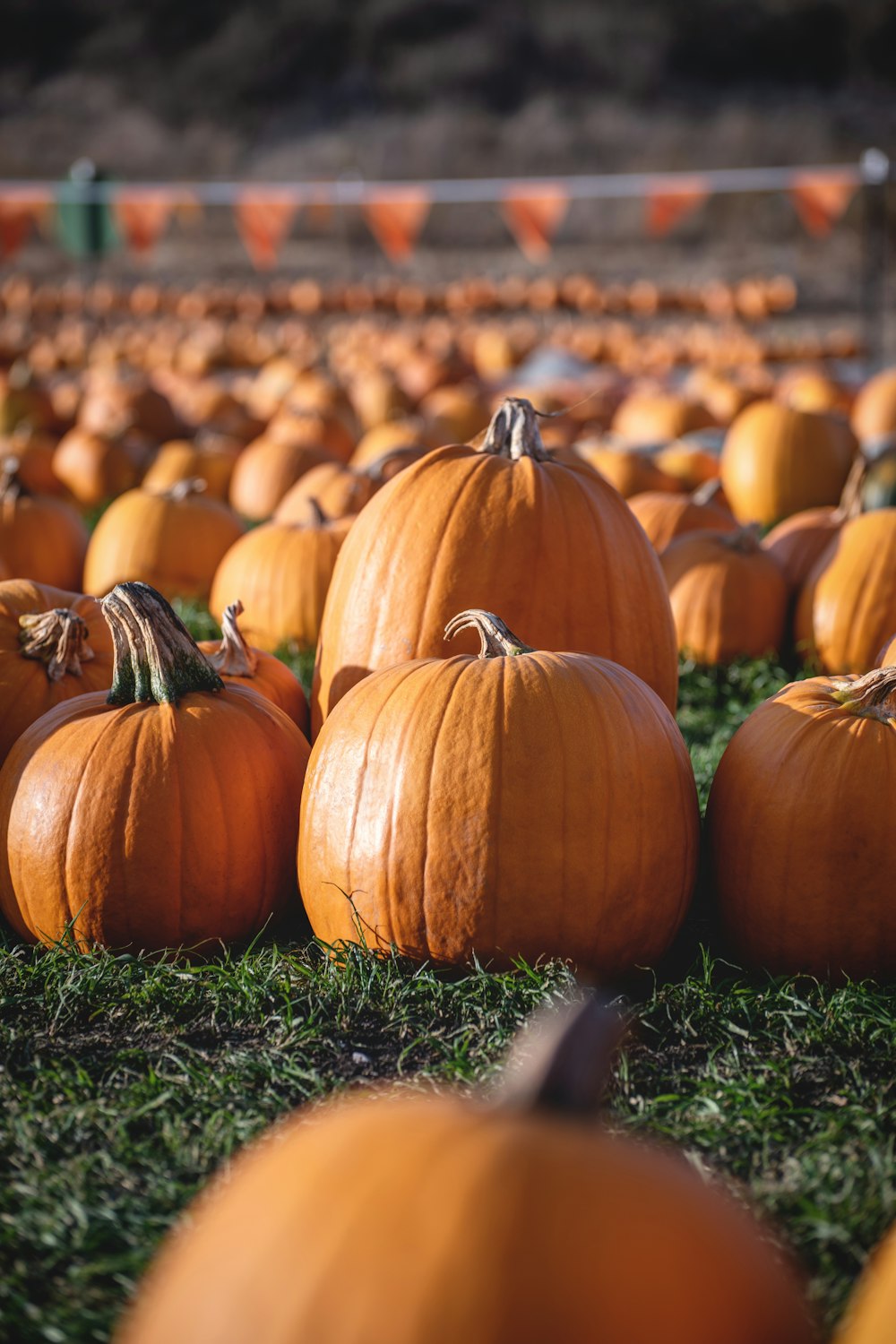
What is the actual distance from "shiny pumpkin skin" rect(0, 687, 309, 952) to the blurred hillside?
3886 centimetres

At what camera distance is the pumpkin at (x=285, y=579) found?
4.30 m

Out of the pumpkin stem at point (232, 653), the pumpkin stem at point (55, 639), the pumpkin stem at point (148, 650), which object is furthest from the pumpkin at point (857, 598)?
the pumpkin stem at point (55, 639)

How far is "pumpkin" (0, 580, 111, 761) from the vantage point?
2.93 metres

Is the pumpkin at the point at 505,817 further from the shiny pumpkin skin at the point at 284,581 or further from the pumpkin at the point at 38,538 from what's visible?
the pumpkin at the point at 38,538

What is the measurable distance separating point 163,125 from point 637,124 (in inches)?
666

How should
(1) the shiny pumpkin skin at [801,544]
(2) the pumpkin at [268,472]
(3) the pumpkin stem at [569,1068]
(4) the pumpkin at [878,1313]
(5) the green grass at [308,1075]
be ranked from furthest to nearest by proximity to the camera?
(2) the pumpkin at [268,472], (1) the shiny pumpkin skin at [801,544], (5) the green grass at [308,1075], (3) the pumpkin stem at [569,1068], (4) the pumpkin at [878,1313]

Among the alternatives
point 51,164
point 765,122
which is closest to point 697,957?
point 765,122

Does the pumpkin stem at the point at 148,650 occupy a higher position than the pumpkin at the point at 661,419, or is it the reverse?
the pumpkin at the point at 661,419

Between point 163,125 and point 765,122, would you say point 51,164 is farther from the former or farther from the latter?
point 765,122

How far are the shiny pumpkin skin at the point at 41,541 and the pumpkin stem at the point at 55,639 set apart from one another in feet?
6.25

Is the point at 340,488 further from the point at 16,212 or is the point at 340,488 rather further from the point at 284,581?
the point at 16,212

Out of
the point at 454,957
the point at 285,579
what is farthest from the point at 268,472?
the point at 454,957

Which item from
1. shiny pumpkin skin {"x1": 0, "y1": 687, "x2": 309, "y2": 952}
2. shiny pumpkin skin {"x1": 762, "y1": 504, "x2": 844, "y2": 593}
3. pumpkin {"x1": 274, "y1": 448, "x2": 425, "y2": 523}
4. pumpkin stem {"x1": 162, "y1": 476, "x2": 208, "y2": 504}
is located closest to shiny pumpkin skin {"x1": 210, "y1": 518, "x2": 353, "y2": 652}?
pumpkin {"x1": 274, "y1": 448, "x2": 425, "y2": 523}

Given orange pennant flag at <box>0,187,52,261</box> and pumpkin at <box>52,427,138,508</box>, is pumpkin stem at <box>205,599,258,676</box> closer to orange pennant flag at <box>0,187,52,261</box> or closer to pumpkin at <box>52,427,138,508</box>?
pumpkin at <box>52,427,138,508</box>
